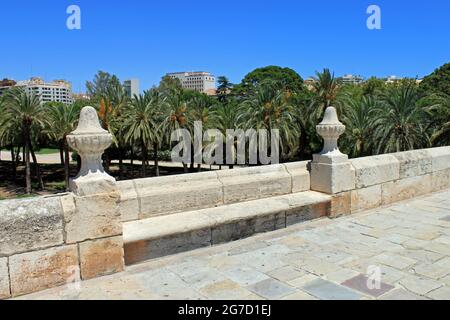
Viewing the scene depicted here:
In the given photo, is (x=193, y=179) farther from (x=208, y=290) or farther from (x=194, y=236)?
(x=208, y=290)

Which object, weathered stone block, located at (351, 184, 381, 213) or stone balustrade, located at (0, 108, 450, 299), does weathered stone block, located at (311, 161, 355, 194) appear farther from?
weathered stone block, located at (351, 184, 381, 213)

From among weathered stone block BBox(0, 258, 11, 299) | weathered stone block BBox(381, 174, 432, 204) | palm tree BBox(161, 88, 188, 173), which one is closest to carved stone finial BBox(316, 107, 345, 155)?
weathered stone block BBox(381, 174, 432, 204)

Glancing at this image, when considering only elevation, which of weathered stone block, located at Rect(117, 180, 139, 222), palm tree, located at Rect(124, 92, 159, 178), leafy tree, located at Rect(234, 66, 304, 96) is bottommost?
weathered stone block, located at Rect(117, 180, 139, 222)

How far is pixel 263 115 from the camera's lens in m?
26.8

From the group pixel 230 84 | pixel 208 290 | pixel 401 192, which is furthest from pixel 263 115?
pixel 230 84

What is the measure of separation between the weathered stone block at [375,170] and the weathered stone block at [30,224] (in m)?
4.52

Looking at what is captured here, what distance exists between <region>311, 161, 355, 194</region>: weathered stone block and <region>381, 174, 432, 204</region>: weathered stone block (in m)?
0.93

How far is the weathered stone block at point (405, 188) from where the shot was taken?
22.2 feet

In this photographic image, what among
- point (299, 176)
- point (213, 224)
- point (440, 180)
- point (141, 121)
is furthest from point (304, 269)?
point (141, 121)

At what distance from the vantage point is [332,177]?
19.3 feet

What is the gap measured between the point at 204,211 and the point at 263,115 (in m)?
22.3

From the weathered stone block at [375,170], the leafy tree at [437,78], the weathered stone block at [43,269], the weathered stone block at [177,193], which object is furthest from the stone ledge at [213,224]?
the leafy tree at [437,78]

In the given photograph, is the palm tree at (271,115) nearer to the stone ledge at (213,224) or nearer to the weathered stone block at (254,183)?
the weathered stone block at (254,183)

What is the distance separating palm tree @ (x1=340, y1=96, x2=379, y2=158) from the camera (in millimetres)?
25189
